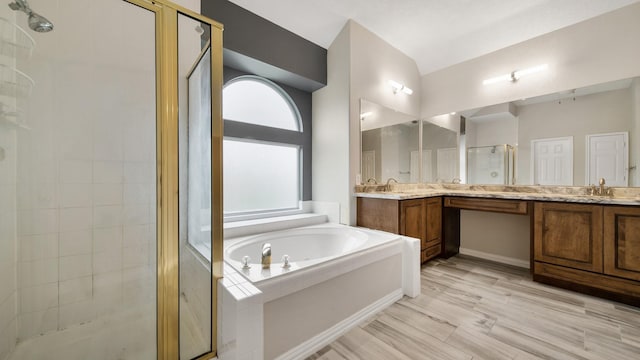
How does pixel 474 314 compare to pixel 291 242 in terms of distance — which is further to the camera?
pixel 291 242

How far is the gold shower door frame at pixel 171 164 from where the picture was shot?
1204mm

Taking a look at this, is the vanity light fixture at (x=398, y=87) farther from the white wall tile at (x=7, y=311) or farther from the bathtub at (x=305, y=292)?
the white wall tile at (x=7, y=311)

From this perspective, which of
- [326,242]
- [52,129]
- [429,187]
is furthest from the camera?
[429,187]

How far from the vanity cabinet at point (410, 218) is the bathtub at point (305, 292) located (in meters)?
0.29

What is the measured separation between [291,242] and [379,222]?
0.94 metres

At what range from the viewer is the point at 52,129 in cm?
123

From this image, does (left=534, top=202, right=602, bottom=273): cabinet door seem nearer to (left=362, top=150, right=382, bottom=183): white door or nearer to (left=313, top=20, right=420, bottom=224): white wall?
(left=362, top=150, right=382, bottom=183): white door

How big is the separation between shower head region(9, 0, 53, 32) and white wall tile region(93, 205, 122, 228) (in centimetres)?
96

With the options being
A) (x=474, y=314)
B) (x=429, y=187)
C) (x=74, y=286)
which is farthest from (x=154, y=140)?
(x=429, y=187)

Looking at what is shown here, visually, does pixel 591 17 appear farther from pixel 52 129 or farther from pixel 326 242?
pixel 52 129

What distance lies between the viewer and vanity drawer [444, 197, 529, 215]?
230 cm

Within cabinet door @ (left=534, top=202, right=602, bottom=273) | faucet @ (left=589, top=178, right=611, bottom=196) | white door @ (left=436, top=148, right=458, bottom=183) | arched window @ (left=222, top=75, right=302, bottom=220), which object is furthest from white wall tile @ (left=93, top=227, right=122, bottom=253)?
faucet @ (left=589, top=178, right=611, bottom=196)

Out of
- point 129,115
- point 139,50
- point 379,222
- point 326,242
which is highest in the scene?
point 139,50

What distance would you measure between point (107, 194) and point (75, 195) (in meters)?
0.13
